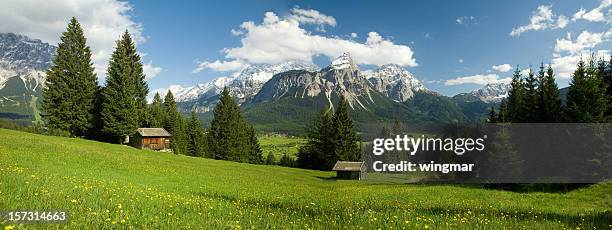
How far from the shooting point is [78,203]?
967cm

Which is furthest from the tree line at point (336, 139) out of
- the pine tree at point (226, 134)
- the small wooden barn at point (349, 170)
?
the pine tree at point (226, 134)

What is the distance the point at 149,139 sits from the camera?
73625 millimetres

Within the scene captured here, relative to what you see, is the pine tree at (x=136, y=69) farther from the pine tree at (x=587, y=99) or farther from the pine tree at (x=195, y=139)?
the pine tree at (x=587, y=99)

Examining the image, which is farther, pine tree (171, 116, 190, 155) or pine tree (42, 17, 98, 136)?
pine tree (171, 116, 190, 155)

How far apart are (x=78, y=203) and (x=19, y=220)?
2644 millimetres

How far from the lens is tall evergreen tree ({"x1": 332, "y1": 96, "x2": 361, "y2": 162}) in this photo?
7912 cm

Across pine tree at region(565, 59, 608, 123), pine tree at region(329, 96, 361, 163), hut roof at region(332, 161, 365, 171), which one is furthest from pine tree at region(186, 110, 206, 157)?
pine tree at region(565, 59, 608, 123)

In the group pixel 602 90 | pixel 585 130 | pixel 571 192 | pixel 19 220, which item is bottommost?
pixel 571 192

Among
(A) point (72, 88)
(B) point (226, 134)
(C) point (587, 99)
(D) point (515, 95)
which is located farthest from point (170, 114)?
(C) point (587, 99)

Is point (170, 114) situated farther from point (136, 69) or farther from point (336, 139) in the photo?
point (336, 139)

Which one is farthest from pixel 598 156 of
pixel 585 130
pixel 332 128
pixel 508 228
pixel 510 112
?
pixel 332 128

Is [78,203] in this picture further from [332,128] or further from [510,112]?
[332,128]

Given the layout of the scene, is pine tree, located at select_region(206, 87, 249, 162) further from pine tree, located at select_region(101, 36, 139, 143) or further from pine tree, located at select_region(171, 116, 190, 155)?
pine tree, located at select_region(101, 36, 139, 143)

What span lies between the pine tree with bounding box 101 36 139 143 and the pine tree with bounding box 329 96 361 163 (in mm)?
38558
